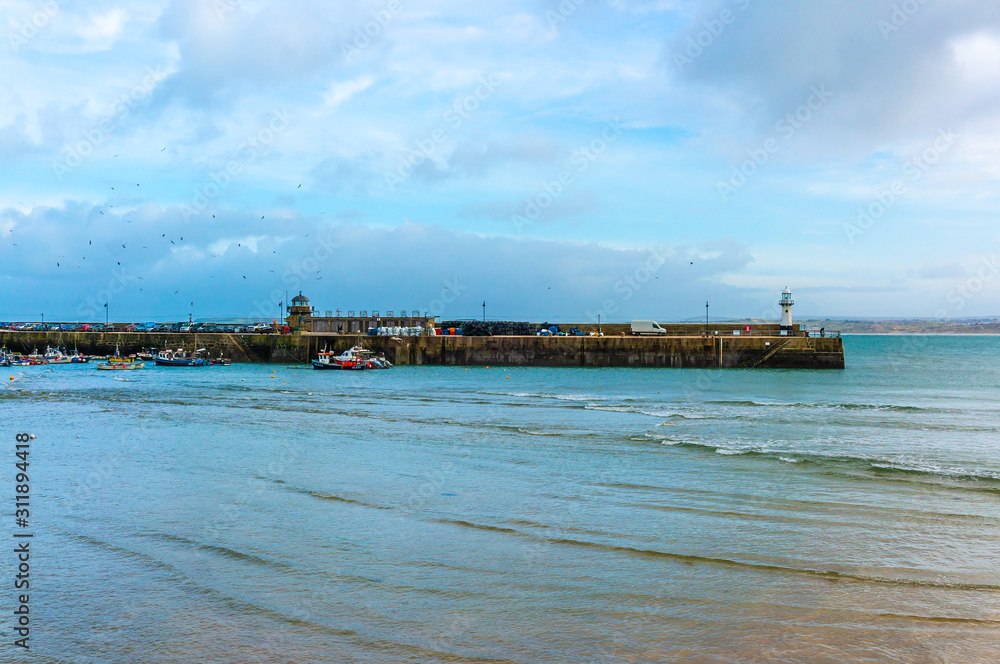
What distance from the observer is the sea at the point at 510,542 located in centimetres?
766

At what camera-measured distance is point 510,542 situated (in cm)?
1095

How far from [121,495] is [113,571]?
16.0 ft

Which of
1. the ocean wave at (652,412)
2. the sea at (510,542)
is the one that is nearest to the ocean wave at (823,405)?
the ocean wave at (652,412)

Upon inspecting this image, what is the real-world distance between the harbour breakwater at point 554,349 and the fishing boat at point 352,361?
2.77 meters

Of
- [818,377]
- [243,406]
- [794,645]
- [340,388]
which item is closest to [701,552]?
[794,645]

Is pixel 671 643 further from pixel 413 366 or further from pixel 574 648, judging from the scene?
pixel 413 366

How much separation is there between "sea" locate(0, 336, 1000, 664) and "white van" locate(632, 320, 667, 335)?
121 feet

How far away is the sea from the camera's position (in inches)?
302

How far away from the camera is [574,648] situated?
7438 mm

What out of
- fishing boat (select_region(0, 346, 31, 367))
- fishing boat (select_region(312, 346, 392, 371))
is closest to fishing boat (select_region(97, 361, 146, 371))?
fishing boat (select_region(0, 346, 31, 367))

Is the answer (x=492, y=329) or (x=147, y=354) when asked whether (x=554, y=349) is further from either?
(x=147, y=354)

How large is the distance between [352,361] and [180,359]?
17.1 m

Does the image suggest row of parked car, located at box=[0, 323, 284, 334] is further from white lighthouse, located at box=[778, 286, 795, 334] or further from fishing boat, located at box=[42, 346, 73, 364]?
white lighthouse, located at box=[778, 286, 795, 334]

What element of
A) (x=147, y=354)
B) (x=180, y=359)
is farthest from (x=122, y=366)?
(x=147, y=354)
